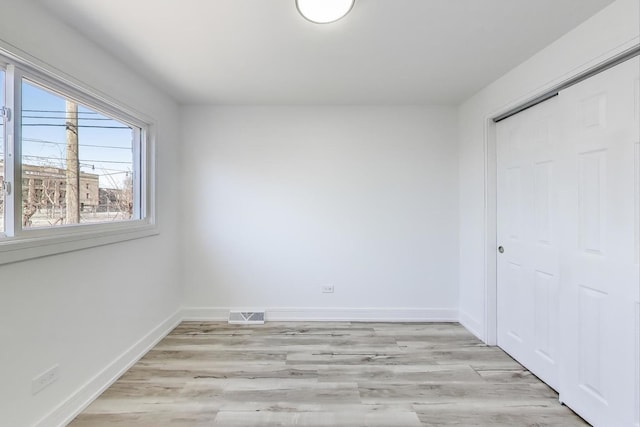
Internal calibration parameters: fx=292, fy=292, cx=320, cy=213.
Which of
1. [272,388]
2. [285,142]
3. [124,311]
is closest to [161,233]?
[124,311]

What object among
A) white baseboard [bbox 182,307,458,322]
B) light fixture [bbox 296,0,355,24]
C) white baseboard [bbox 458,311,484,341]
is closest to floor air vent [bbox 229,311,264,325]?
white baseboard [bbox 182,307,458,322]

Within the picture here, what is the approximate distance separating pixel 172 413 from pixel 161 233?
1696 millimetres

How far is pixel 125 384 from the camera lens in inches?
86.9

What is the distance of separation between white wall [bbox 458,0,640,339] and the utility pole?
11.0ft

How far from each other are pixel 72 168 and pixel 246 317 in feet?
7.28

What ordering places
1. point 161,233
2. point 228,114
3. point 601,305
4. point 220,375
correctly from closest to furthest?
point 601,305 → point 220,375 → point 161,233 → point 228,114

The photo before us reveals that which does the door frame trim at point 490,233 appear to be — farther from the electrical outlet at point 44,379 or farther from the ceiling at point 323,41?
the electrical outlet at point 44,379

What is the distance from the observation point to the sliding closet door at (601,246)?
1.57 meters

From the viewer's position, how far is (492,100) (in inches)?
108

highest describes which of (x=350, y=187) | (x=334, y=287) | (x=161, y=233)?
(x=350, y=187)

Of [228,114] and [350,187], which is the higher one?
[228,114]

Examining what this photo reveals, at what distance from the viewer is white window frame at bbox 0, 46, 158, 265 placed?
1544 mm

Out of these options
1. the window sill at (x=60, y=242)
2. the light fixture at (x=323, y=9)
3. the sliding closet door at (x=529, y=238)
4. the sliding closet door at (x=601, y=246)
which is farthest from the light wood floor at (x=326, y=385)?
the light fixture at (x=323, y=9)

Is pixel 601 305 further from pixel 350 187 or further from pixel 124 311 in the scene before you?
pixel 124 311
